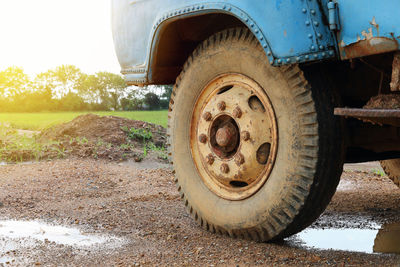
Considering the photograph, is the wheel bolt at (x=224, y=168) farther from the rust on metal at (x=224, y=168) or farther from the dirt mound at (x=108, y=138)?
the dirt mound at (x=108, y=138)

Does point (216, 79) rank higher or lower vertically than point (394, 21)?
lower

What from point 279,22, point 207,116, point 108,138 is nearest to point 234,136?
point 207,116

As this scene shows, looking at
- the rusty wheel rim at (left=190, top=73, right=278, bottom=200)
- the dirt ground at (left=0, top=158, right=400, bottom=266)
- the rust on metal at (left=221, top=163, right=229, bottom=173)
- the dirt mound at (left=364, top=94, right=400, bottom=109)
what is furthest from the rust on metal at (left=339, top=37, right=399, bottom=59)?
the dirt ground at (left=0, top=158, right=400, bottom=266)

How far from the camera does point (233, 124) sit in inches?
118

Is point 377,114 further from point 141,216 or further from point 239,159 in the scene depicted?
point 141,216

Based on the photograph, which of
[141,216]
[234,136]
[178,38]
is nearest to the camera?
[234,136]

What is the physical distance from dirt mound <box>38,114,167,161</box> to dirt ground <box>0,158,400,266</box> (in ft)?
2.29

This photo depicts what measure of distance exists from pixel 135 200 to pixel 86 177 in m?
1.47

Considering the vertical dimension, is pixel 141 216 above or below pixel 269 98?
below

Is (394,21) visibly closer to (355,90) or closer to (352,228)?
(355,90)

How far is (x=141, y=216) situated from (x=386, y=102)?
2.12 m

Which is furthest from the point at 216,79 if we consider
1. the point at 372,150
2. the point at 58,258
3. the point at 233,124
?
the point at 58,258

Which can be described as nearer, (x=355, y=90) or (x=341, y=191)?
(x=355, y=90)

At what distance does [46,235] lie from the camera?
3332 mm
